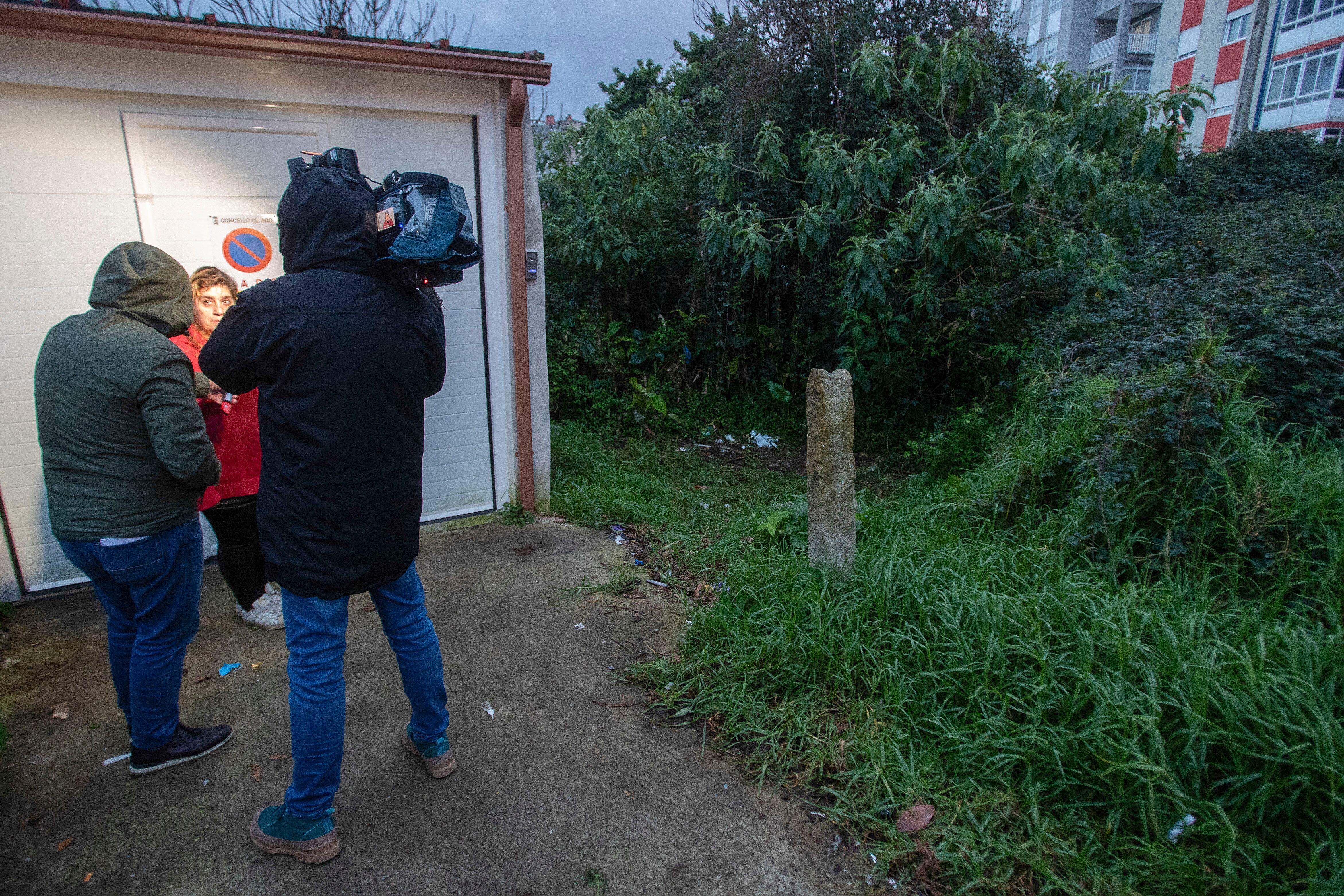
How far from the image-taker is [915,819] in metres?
2.56

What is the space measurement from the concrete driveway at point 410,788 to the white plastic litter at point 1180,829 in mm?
1016

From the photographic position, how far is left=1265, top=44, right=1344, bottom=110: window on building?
2267cm

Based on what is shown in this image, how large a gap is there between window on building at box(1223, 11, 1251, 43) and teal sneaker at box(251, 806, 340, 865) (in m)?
33.6

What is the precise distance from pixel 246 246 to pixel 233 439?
142 centimetres

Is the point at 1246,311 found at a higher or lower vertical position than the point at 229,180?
lower

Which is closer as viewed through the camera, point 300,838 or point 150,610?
point 300,838

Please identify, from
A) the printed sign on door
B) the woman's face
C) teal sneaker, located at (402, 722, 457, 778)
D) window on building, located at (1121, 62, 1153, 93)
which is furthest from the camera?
window on building, located at (1121, 62, 1153, 93)

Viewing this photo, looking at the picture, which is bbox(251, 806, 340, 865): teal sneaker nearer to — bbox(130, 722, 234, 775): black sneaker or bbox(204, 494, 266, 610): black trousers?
bbox(130, 722, 234, 775): black sneaker

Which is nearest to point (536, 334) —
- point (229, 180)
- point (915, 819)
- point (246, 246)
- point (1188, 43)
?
point (246, 246)

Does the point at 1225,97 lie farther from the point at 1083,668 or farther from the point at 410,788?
the point at 410,788

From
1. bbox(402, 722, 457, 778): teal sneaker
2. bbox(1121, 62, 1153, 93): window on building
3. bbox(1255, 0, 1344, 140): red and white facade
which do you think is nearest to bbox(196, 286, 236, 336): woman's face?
bbox(402, 722, 457, 778): teal sneaker

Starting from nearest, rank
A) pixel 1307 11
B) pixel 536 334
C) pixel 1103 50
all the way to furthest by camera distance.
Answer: pixel 536 334 < pixel 1307 11 < pixel 1103 50

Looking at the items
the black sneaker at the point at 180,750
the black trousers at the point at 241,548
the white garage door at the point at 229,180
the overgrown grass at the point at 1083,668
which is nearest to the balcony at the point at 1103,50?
the overgrown grass at the point at 1083,668

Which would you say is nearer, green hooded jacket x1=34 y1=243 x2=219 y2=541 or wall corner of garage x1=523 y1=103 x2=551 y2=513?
green hooded jacket x1=34 y1=243 x2=219 y2=541
